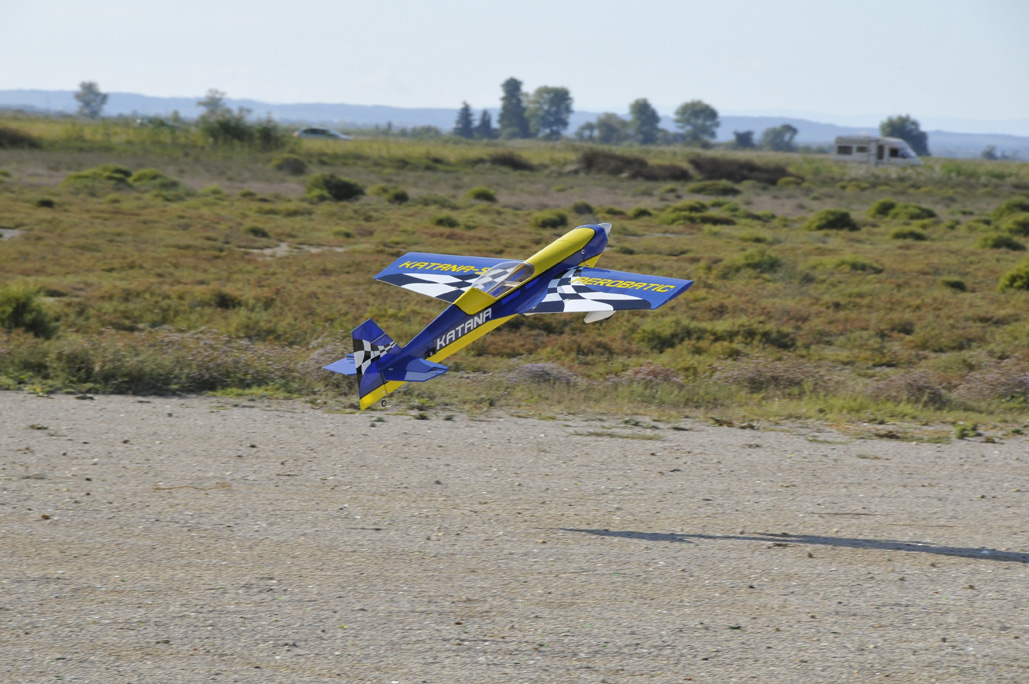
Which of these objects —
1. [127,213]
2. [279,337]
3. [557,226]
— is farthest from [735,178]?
[279,337]

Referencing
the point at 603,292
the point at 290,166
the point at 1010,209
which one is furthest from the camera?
the point at 290,166

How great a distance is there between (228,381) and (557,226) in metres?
26.3

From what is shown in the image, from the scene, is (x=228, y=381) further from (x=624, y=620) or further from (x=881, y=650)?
(x=881, y=650)

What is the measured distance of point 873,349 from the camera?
18.5m

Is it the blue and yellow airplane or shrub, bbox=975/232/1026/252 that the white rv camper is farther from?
the blue and yellow airplane

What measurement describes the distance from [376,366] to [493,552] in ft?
6.36

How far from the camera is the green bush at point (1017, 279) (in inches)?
977

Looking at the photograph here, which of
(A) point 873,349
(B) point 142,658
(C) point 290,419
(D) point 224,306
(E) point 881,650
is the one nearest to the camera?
(B) point 142,658

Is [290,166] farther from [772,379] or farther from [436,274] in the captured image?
[436,274]

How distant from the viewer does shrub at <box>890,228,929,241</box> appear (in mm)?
37781

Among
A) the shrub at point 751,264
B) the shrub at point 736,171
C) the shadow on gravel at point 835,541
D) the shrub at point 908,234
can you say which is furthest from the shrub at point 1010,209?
the shadow on gravel at point 835,541

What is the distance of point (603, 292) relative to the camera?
9562 millimetres

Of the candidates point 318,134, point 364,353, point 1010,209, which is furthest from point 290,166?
point 364,353

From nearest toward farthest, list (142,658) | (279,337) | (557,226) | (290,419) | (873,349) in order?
1. (142,658)
2. (290,419)
3. (279,337)
4. (873,349)
5. (557,226)
